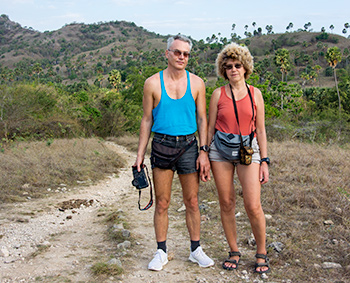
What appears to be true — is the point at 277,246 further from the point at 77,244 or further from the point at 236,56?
the point at 77,244

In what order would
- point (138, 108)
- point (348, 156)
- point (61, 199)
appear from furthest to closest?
point (138, 108), point (348, 156), point (61, 199)

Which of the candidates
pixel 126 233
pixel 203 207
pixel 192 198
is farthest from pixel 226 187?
pixel 203 207

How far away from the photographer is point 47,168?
7.59 meters

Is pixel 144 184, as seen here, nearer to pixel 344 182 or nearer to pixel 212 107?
pixel 212 107

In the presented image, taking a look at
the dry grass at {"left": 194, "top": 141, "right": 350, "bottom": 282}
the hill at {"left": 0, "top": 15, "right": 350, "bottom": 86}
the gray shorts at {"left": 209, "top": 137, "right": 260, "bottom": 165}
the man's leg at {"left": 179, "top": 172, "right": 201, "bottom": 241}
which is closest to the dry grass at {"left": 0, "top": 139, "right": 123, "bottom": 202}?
the dry grass at {"left": 194, "top": 141, "right": 350, "bottom": 282}

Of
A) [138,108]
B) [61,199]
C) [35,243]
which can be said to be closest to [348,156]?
[61,199]

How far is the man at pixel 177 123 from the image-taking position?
3129 mm

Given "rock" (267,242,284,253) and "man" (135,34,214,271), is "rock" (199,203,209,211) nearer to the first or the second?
"rock" (267,242,284,253)

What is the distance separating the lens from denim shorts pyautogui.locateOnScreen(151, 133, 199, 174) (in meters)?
3.14

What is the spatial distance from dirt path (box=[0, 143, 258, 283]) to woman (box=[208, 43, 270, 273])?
2.05 ft

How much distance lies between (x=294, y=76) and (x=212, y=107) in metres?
71.2

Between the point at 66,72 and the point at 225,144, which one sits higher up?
the point at 66,72

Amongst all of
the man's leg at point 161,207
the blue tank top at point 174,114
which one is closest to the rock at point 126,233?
Result: the man's leg at point 161,207

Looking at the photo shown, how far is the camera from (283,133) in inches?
581
